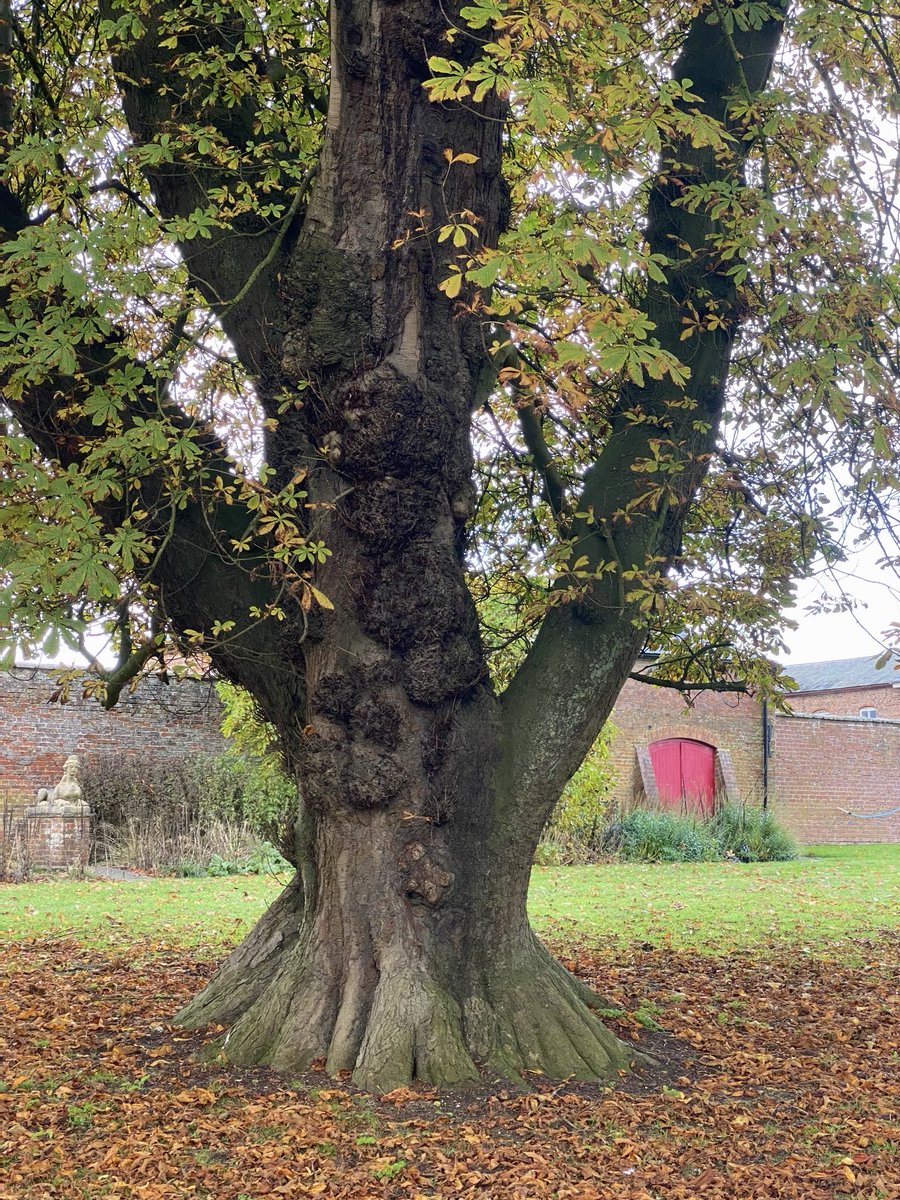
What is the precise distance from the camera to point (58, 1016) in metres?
6.47

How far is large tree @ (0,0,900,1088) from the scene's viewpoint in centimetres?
499

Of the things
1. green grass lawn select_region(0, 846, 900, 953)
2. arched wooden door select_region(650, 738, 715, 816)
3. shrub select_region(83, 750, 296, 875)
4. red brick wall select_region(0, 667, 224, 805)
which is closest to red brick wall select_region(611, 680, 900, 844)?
arched wooden door select_region(650, 738, 715, 816)

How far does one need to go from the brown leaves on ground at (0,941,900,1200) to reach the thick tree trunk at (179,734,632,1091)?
0.55 ft

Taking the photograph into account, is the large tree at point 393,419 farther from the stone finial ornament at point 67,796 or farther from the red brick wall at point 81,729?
the red brick wall at point 81,729

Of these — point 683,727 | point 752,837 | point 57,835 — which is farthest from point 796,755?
point 57,835

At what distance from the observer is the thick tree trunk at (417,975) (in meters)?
5.10

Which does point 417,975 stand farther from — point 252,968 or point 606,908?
point 606,908

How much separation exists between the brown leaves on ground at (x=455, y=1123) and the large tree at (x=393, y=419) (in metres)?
0.32

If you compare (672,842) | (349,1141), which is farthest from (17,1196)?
(672,842)

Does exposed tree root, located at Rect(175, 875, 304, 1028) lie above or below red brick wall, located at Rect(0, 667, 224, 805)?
below

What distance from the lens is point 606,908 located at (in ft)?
39.2

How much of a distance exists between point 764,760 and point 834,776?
220 centimetres

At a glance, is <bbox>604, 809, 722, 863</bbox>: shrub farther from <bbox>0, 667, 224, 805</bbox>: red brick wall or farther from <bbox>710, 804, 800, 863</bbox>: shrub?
<bbox>0, 667, 224, 805</bbox>: red brick wall

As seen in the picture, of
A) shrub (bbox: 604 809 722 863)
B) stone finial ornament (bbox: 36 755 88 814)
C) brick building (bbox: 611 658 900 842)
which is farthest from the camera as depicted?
brick building (bbox: 611 658 900 842)
